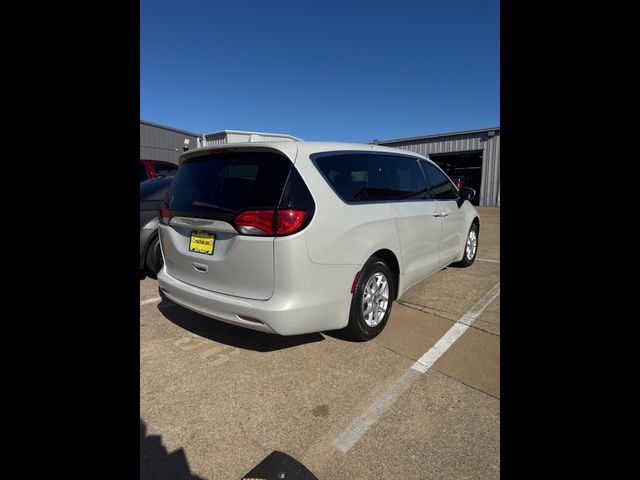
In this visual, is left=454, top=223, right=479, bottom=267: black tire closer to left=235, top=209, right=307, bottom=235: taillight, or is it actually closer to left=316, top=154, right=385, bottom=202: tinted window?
left=316, top=154, right=385, bottom=202: tinted window

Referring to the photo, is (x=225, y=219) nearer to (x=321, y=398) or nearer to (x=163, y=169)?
(x=321, y=398)

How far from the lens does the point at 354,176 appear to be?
2.91m

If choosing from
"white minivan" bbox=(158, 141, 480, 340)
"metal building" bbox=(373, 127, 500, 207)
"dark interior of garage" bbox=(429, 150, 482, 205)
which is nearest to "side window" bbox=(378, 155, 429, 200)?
"white minivan" bbox=(158, 141, 480, 340)

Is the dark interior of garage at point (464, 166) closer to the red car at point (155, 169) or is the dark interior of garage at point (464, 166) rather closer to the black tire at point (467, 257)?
the black tire at point (467, 257)

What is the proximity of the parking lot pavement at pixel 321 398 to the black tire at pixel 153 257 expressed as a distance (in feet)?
4.62

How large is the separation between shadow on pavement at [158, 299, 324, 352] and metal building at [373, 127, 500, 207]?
55.3ft

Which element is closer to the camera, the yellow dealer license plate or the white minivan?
the white minivan

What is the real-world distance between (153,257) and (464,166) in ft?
71.9

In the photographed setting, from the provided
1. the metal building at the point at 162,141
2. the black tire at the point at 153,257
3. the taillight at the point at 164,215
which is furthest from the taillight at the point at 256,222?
the metal building at the point at 162,141

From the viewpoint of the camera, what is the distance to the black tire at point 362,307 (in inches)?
109

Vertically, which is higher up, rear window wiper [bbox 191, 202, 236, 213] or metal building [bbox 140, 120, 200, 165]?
metal building [bbox 140, 120, 200, 165]

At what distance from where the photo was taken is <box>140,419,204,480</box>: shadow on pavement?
1.71 meters
